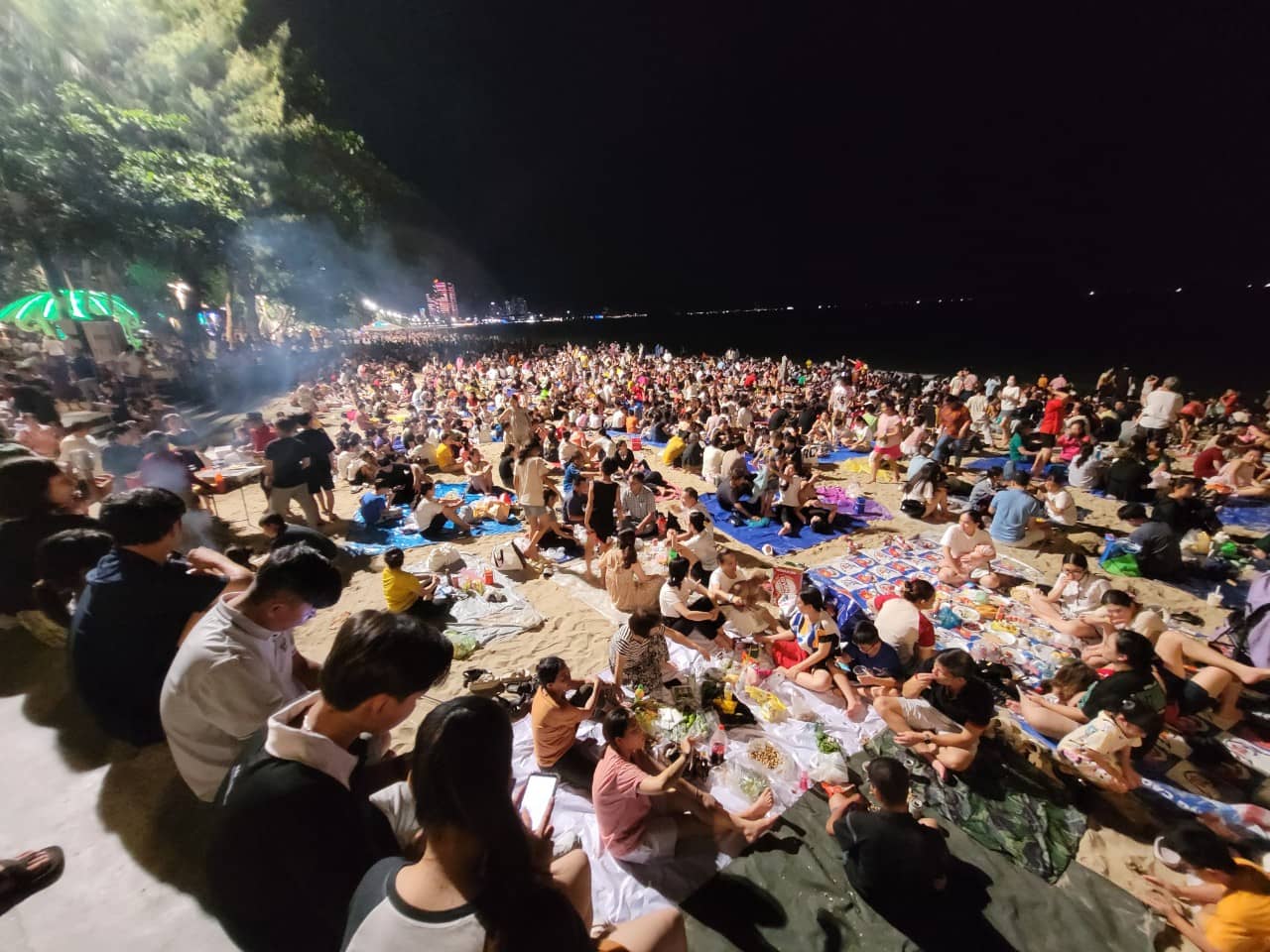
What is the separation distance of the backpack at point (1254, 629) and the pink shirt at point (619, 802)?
17.1ft

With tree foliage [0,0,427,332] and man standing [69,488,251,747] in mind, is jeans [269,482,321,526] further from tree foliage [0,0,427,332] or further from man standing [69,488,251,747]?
tree foliage [0,0,427,332]

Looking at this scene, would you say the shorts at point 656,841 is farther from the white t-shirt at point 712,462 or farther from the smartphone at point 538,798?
the white t-shirt at point 712,462

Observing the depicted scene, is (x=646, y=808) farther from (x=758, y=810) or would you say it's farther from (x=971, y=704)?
(x=971, y=704)

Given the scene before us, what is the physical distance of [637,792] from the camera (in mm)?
3074

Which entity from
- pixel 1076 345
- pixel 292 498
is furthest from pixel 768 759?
pixel 1076 345

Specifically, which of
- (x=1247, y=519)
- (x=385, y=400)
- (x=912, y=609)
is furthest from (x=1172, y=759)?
(x=385, y=400)

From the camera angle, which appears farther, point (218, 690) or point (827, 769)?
point (827, 769)

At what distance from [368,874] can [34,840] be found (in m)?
3.10

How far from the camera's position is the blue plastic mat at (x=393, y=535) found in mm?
7898

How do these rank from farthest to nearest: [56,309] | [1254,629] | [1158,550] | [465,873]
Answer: [56,309] < [1158,550] < [1254,629] < [465,873]

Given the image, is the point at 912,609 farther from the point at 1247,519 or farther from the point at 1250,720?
the point at 1247,519

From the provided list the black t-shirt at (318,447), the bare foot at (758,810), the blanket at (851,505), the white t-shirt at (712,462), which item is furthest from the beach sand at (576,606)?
the white t-shirt at (712,462)

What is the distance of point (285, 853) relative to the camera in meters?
1.59

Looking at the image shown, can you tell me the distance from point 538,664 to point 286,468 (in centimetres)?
568
